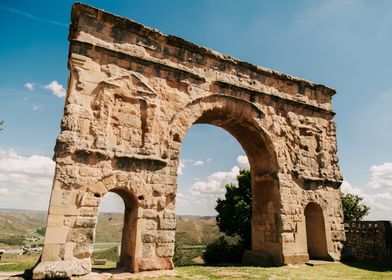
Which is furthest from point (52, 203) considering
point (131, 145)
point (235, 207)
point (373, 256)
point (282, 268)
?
point (235, 207)

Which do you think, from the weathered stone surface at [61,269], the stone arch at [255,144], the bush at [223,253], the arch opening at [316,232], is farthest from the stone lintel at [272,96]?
the bush at [223,253]

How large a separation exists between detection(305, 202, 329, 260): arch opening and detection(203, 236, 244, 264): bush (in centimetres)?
692

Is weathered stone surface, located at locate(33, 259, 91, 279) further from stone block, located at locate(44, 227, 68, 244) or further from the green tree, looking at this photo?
the green tree

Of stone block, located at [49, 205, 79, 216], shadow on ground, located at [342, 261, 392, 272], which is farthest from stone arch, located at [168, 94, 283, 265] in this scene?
stone block, located at [49, 205, 79, 216]

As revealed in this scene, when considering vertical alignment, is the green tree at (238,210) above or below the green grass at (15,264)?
above

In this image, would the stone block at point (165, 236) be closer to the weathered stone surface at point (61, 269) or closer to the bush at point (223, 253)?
the weathered stone surface at point (61, 269)

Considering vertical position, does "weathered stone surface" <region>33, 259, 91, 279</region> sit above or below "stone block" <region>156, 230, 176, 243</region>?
below

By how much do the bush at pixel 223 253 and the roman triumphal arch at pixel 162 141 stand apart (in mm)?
7087

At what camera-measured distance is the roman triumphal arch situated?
21.4 ft

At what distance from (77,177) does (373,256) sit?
377 inches

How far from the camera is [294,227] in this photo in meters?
9.15

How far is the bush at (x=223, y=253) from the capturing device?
16.4m

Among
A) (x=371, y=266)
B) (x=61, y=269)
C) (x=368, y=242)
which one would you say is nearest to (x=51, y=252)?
(x=61, y=269)

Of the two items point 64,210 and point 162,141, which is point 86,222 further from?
point 162,141
